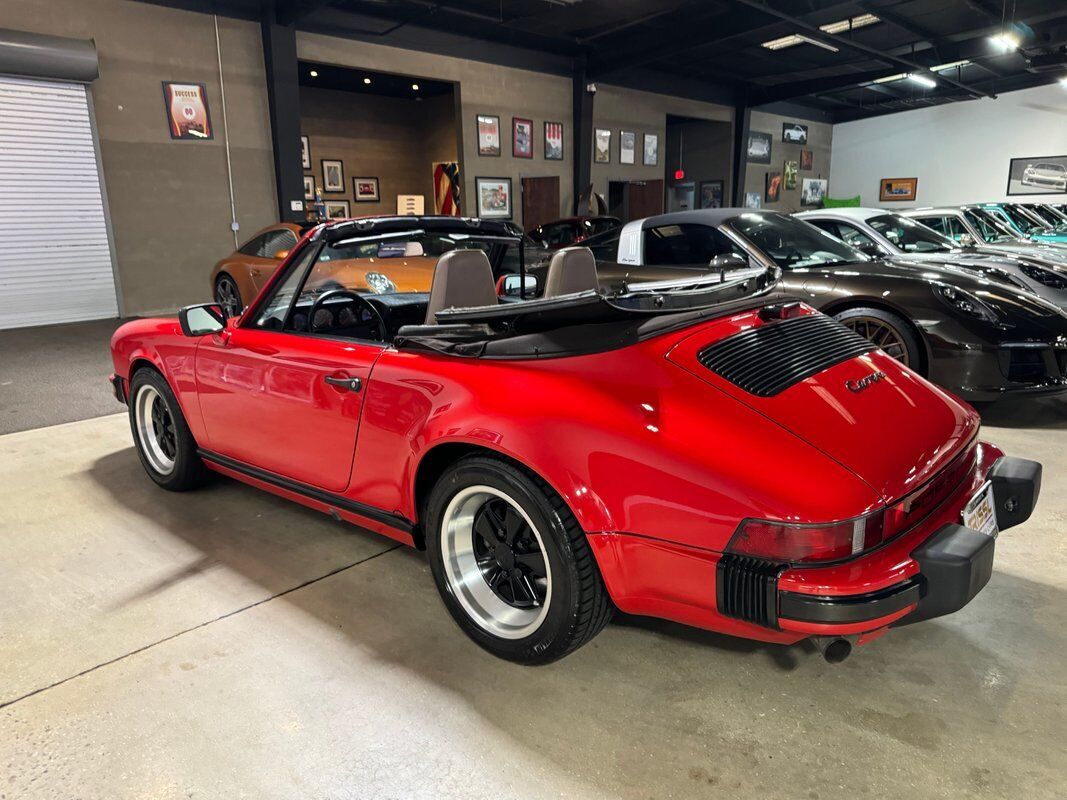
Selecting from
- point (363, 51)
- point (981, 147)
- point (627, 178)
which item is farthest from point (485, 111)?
point (981, 147)

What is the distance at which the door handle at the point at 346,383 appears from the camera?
2285 mm

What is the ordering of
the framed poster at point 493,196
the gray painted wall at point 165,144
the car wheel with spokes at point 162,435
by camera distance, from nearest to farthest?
the car wheel with spokes at point 162,435 → the gray painted wall at point 165,144 → the framed poster at point 493,196

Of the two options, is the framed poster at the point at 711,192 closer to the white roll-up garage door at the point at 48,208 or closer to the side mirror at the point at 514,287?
the white roll-up garage door at the point at 48,208

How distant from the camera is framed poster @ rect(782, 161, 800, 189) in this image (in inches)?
888

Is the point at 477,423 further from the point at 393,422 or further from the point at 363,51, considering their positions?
the point at 363,51

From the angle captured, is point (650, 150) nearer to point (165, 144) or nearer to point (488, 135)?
point (488, 135)

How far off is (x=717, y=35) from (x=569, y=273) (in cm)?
1230

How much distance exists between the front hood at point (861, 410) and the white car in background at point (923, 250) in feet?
10.7

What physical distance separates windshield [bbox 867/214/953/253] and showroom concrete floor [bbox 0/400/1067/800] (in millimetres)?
4184

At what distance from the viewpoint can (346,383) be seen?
7.59 ft

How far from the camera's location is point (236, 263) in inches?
346

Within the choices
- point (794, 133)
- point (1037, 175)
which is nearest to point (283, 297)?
point (794, 133)

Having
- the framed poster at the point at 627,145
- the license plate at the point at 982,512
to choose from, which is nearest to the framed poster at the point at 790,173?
the framed poster at the point at 627,145

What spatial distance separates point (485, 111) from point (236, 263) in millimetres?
6897
